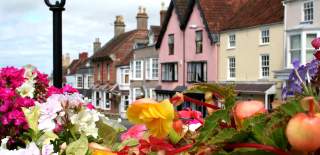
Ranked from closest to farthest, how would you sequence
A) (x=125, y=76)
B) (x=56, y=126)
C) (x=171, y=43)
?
(x=56, y=126) < (x=171, y=43) < (x=125, y=76)

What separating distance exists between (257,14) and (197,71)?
612 centimetres

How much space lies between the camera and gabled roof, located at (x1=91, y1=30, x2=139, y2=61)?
168 feet

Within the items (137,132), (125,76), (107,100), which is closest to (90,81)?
(107,100)

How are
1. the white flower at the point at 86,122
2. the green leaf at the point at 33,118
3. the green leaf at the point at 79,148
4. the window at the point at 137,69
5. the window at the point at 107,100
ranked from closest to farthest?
the green leaf at the point at 79,148
the green leaf at the point at 33,118
the white flower at the point at 86,122
the window at the point at 137,69
the window at the point at 107,100

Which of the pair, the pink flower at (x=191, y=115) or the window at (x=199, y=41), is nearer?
the pink flower at (x=191, y=115)

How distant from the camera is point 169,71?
38.4 m

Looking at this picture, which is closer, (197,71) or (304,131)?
(304,131)

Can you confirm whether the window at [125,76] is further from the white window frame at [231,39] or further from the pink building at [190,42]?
the white window frame at [231,39]

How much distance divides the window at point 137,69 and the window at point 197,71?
8715 millimetres

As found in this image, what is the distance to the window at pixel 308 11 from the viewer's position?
24.9 metres

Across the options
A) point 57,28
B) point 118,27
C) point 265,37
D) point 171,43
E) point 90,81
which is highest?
point 118,27

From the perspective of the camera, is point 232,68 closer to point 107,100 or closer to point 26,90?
point 107,100

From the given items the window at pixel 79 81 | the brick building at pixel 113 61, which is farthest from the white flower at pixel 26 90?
the window at pixel 79 81

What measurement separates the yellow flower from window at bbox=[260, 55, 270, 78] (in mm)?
27301
